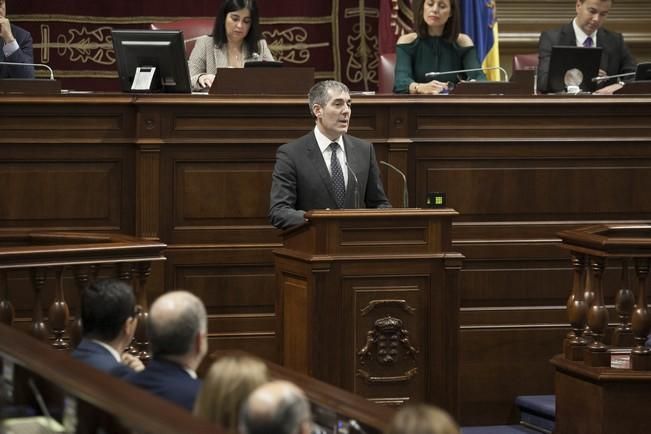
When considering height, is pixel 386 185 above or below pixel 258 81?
below

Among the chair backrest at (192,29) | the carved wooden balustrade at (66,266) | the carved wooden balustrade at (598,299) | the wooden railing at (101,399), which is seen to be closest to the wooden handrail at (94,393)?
the wooden railing at (101,399)

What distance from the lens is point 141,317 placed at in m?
5.50

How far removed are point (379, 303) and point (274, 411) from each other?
3.21 metres

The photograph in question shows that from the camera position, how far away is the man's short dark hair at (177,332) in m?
3.76

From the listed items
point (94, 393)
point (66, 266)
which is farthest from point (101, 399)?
point (66, 266)

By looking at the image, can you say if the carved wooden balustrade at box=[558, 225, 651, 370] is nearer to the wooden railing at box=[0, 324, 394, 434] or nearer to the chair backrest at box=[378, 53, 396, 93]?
the wooden railing at box=[0, 324, 394, 434]

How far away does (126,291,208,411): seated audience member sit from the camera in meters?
3.72

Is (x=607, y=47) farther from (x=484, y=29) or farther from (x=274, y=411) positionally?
(x=274, y=411)

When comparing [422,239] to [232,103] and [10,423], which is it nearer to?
[232,103]

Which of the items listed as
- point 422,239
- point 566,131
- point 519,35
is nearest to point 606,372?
point 422,239

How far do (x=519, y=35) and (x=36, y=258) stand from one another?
20.0 feet

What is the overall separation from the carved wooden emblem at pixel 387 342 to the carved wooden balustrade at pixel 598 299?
0.84 m

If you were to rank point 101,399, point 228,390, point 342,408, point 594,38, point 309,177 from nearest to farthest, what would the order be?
point 101,399
point 228,390
point 342,408
point 309,177
point 594,38

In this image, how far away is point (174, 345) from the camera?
12.3ft
